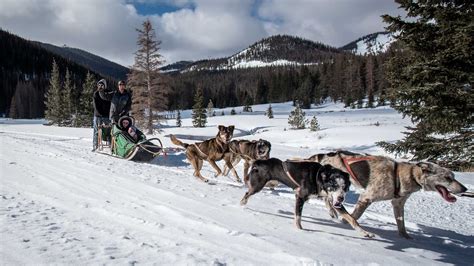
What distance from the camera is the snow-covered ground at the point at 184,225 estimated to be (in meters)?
3.56

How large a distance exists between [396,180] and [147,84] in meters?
23.9

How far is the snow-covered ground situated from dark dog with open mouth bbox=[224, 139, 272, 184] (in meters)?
0.71

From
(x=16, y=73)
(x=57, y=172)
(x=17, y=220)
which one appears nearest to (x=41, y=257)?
(x=17, y=220)

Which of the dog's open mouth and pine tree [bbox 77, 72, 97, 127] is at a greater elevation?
pine tree [bbox 77, 72, 97, 127]

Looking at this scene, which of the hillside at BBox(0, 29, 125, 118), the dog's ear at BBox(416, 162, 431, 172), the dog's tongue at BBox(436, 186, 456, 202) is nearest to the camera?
the dog's tongue at BBox(436, 186, 456, 202)

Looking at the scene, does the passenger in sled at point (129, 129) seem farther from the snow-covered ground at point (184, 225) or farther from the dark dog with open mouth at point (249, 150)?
the dark dog with open mouth at point (249, 150)

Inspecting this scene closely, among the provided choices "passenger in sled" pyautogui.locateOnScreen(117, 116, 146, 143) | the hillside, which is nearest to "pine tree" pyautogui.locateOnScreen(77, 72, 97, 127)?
"passenger in sled" pyautogui.locateOnScreen(117, 116, 146, 143)

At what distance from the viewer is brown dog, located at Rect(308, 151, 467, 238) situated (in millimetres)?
4703

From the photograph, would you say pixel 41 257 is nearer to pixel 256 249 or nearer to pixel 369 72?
pixel 256 249

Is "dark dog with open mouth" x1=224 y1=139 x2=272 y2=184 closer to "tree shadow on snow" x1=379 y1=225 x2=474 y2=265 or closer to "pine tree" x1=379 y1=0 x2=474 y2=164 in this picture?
"tree shadow on snow" x1=379 y1=225 x2=474 y2=265

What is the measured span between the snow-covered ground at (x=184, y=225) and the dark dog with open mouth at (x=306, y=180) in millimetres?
337

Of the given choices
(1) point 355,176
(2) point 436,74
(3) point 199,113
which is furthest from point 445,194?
(3) point 199,113

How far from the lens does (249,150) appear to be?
8.15 meters

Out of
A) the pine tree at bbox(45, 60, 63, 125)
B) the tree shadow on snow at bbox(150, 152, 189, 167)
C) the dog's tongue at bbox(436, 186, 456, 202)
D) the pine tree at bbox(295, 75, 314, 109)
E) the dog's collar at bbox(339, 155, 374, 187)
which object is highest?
the pine tree at bbox(295, 75, 314, 109)
